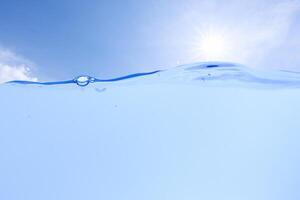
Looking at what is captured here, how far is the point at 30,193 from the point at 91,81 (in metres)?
0.97

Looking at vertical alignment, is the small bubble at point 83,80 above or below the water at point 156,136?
above

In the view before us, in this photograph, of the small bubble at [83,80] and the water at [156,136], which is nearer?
the water at [156,136]

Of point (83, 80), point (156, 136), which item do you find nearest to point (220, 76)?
point (156, 136)

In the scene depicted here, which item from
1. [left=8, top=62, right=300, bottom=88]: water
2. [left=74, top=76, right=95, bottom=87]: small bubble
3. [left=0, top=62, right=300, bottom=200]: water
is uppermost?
[left=8, top=62, right=300, bottom=88]: water

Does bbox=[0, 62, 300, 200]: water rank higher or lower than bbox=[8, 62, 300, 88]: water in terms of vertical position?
lower

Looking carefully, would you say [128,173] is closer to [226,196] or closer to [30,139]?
[226,196]

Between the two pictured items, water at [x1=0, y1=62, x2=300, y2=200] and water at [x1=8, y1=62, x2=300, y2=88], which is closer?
water at [x1=0, y1=62, x2=300, y2=200]

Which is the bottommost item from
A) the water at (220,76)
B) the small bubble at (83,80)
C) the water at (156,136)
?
the water at (156,136)

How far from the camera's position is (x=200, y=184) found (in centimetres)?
193

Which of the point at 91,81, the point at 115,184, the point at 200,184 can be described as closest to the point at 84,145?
the point at 115,184

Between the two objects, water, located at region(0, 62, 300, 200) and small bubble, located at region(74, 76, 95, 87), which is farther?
small bubble, located at region(74, 76, 95, 87)

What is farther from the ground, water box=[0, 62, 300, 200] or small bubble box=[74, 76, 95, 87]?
small bubble box=[74, 76, 95, 87]

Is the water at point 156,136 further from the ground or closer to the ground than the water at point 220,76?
closer to the ground

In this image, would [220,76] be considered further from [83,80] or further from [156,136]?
[83,80]
